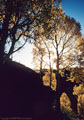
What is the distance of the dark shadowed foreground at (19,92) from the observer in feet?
30.9

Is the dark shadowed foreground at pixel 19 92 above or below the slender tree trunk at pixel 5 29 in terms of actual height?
below

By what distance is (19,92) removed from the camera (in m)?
10.3

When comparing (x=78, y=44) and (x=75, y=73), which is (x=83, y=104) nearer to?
(x=75, y=73)

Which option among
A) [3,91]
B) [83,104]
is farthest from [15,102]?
[83,104]

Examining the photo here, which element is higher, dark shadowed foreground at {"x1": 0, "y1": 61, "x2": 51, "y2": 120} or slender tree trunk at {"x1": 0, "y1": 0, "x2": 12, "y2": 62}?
slender tree trunk at {"x1": 0, "y1": 0, "x2": 12, "y2": 62}

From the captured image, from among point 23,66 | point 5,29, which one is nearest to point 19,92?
point 23,66

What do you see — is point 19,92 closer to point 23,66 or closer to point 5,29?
point 23,66

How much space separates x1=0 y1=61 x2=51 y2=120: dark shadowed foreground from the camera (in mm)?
9412

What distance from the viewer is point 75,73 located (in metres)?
14.7

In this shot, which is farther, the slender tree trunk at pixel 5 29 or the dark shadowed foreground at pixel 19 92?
the dark shadowed foreground at pixel 19 92

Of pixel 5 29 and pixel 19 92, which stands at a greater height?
pixel 5 29

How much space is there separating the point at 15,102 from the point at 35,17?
8.09 metres

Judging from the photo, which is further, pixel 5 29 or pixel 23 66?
pixel 23 66

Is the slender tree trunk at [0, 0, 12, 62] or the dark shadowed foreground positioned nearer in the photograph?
the slender tree trunk at [0, 0, 12, 62]
